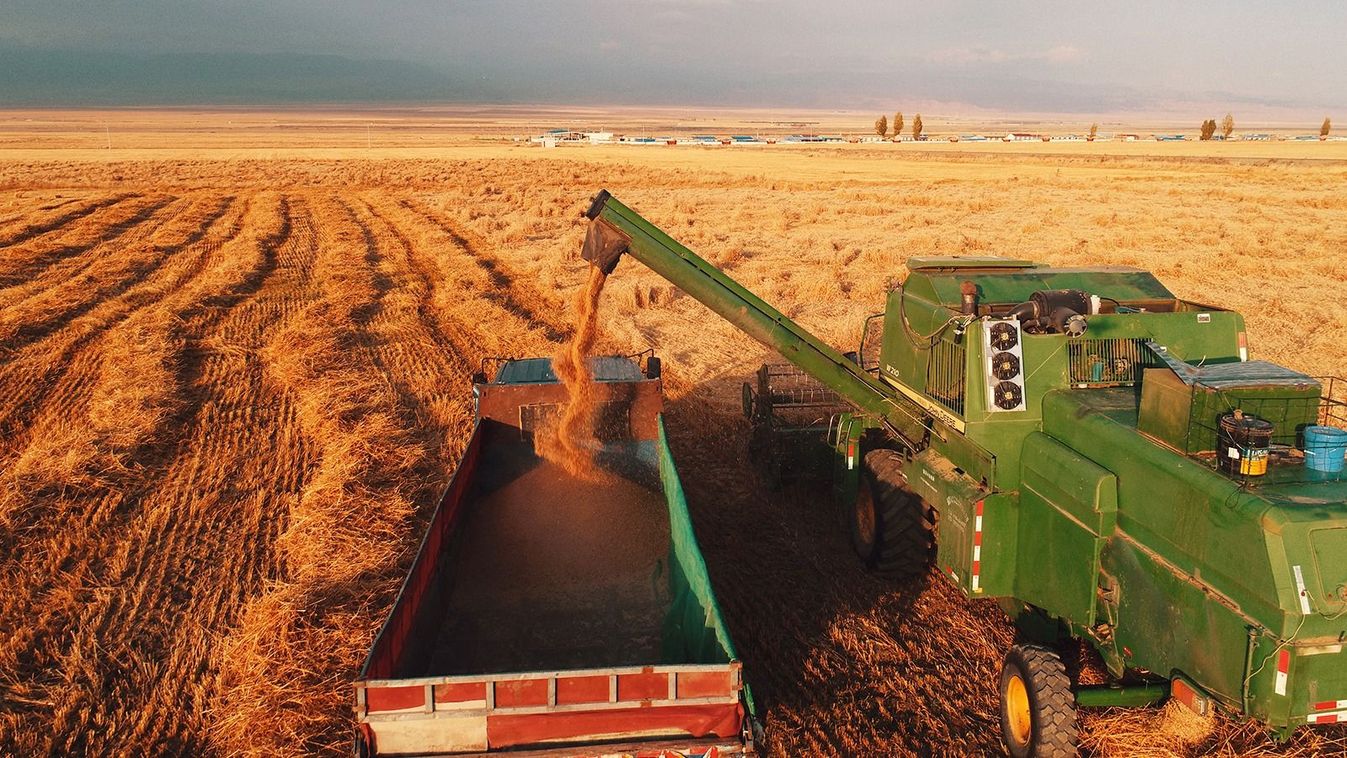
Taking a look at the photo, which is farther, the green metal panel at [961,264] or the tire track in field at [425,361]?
the tire track in field at [425,361]

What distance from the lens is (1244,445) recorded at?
434 cm

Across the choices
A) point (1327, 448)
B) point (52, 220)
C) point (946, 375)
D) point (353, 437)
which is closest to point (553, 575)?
point (946, 375)

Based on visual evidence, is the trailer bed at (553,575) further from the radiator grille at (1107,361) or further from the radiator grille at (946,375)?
the radiator grille at (1107,361)

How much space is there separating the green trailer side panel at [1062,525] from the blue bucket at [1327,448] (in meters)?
0.93

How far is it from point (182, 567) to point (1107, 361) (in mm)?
7418

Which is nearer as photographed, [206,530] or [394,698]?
[394,698]

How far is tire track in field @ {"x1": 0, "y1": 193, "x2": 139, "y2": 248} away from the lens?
26.3 meters

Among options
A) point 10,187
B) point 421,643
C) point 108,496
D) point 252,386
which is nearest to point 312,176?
point 10,187

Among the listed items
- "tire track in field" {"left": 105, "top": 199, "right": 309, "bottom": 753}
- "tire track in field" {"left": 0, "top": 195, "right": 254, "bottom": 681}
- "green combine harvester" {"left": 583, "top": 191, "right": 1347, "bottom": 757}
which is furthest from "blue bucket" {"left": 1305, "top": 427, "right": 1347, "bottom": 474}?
"tire track in field" {"left": 0, "top": 195, "right": 254, "bottom": 681}

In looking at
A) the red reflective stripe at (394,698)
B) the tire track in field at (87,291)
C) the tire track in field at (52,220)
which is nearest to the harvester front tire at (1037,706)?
the red reflective stripe at (394,698)

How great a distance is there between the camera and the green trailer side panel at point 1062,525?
509 cm

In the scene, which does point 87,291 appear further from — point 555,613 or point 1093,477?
point 1093,477

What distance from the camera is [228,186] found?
4841cm

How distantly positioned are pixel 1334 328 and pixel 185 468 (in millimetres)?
17524
